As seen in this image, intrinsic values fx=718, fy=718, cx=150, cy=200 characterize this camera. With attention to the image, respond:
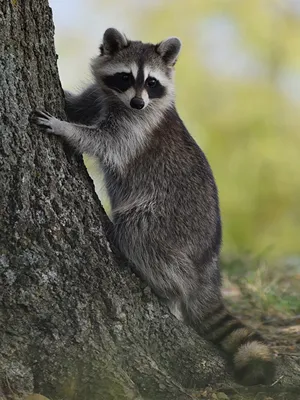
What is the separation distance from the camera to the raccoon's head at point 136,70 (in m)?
5.01

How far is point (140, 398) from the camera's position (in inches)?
154

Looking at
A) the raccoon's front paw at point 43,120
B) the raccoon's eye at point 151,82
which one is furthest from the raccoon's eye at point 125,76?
the raccoon's front paw at point 43,120

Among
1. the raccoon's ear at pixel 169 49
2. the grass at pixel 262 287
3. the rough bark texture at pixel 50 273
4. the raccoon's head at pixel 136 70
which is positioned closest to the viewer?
the rough bark texture at pixel 50 273

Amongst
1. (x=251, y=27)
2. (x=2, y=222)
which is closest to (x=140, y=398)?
(x=2, y=222)

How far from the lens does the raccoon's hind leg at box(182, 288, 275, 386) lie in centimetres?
441

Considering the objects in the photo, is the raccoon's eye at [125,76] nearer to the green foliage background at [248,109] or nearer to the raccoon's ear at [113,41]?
the raccoon's ear at [113,41]

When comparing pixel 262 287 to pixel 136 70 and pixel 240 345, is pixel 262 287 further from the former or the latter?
pixel 136 70

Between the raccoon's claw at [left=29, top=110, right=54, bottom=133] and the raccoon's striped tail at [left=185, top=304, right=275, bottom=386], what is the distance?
1603mm

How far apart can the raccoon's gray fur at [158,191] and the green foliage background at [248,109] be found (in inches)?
228

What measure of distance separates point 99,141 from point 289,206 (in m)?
7.88

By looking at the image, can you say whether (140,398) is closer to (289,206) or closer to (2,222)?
(2,222)

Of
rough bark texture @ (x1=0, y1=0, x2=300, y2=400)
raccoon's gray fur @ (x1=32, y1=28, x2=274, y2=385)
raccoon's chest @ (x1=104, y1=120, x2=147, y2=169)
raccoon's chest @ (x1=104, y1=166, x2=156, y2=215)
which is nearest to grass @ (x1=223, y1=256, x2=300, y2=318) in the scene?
raccoon's gray fur @ (x1=32, y1=28, x2=274, y2=385)

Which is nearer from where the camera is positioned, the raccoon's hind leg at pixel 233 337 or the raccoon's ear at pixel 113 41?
the raccoon's hind leg at pixel 233 337

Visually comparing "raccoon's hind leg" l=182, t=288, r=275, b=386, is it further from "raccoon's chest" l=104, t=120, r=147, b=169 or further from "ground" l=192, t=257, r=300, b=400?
"raccoon's chest" l=104, t=120, r=147, b=169
